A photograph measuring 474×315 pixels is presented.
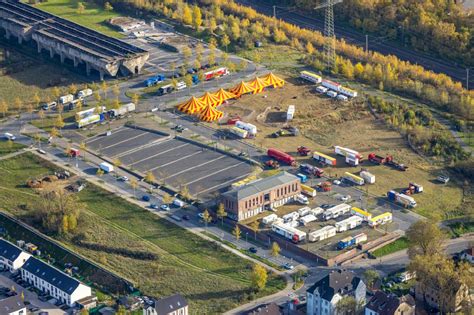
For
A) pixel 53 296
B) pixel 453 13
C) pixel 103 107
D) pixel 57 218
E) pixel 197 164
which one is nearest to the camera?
pixel 53 296

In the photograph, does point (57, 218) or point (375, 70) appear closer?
point (57, 218)

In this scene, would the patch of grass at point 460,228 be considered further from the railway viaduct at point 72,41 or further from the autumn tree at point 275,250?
the railway viaduct at point 72,41

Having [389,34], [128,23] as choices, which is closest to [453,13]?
[389,34]

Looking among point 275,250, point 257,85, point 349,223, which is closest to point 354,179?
point 349,223

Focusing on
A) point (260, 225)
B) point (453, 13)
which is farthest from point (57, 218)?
point (453, 13)

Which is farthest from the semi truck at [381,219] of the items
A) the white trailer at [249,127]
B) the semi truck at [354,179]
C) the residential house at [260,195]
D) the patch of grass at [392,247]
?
the white trailer at [249,127]

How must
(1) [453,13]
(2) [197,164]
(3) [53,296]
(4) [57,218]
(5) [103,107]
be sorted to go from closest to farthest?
1. (3) [53,296]
2. (4) [57,218]
3. (2) [197,164]
4. (5) [103,107]
5. (1) [453,13]

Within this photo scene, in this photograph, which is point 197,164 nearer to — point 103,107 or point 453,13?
point 103,107

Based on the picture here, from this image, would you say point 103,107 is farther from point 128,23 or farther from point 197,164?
point 128,23

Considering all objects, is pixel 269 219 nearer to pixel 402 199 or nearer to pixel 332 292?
pixel 402 199
